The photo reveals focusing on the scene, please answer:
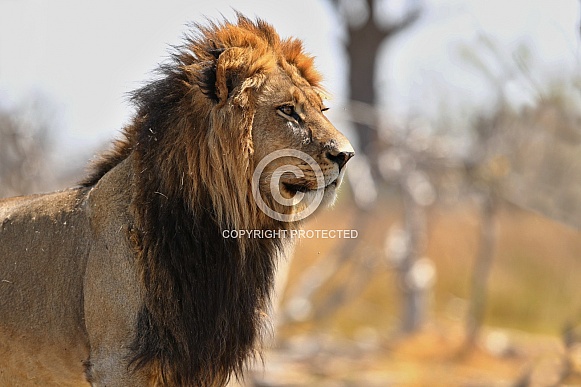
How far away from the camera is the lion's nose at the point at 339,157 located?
4.18 meters

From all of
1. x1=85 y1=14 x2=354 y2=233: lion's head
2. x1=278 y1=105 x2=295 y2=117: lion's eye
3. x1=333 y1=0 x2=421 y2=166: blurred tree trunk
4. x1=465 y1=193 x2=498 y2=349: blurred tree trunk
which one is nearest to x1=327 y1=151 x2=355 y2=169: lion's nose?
x1=85 y1=14 x2=354 y2=233: lion's head

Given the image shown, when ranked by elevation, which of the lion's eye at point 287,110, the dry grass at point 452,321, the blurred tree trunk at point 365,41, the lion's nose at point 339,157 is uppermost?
the blurred tree trunk at point 365,41

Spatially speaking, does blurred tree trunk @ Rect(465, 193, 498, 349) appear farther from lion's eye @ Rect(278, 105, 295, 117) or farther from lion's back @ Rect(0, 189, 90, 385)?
lion's back @ Rect(0, 189, 90, 385)

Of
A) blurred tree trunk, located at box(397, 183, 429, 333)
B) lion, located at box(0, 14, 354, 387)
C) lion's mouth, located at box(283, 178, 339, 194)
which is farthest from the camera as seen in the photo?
blurred tree trunk, located at box(397, 183, 429, 333)

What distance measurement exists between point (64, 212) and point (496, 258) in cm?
1798

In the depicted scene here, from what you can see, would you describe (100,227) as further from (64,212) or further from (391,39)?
(391,39)

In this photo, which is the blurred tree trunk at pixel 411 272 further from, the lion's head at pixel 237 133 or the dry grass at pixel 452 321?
the lion's head at pixel 237 133

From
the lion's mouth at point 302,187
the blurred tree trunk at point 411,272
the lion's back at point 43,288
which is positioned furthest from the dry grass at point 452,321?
the lion's back at point 43,288

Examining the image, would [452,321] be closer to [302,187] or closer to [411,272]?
[411,272]

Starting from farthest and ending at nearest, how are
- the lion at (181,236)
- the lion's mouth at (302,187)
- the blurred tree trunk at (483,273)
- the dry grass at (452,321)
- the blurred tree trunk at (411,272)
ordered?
the blurred tree trunk at (411,272)
the blurred tree trunk at (483,273)
the dry grass at (452,321)
the lion's mouth at (302,187)
the lion at (181,236)

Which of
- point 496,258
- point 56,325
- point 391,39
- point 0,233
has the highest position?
point 391,39

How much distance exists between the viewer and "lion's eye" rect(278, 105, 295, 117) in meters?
4.29

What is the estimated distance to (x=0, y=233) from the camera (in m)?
4.61

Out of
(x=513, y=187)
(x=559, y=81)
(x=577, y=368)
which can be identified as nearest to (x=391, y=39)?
(x=513, y=187)
